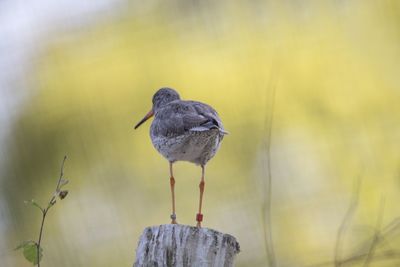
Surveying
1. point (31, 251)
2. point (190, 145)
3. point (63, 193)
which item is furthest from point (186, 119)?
point (31, 251)

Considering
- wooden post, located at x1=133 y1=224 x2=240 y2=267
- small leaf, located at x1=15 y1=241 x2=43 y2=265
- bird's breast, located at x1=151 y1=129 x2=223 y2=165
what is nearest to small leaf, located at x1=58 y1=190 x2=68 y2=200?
small leaf, located at x1=15 y1=241 x2=43 y2=265

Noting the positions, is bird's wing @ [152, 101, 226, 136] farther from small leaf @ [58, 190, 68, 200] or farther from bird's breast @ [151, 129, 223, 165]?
small leaf @ [58, 190, 68, 200]

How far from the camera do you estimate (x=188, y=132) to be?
577 cm

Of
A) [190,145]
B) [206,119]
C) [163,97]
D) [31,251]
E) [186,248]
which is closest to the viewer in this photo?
[186,248]

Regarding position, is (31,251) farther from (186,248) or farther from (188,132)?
(188,132)

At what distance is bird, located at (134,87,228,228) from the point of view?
572cm

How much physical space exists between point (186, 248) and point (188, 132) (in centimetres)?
185

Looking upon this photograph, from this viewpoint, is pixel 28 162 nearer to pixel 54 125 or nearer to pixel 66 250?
pixel 54 125

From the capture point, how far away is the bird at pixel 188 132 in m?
5.72

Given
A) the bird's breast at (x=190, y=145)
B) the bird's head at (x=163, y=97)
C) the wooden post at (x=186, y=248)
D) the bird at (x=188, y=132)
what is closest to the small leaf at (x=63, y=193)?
the wooden post at (x=186, y=248)

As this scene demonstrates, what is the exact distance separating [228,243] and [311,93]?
16.2 feet

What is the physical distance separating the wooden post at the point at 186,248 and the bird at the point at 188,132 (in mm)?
1576

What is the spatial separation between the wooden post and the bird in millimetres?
1576

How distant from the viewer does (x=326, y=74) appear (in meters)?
8.89
